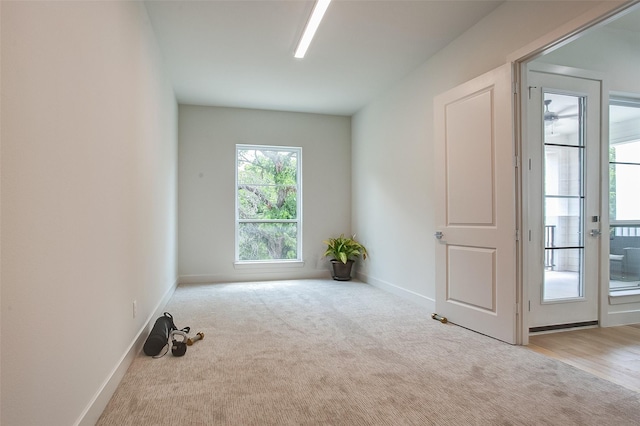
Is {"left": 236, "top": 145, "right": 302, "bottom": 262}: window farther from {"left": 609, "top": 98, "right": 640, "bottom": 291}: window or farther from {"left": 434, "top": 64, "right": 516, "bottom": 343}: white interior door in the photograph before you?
{"left": 609, "top": 98, "right": 640, "bottom": 291}: window

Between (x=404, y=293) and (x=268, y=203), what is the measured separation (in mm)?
2898

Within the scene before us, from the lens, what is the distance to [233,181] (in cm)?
627

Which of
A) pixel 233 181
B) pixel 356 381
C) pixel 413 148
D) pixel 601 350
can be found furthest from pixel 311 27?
pixel 601 350

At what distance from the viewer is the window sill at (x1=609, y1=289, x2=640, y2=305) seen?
361 centimetres

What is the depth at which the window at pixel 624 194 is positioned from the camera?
3.78m

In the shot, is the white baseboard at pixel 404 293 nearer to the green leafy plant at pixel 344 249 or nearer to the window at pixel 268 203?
the green leafy plant at pixel 344 249

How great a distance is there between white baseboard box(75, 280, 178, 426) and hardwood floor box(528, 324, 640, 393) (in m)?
2.97

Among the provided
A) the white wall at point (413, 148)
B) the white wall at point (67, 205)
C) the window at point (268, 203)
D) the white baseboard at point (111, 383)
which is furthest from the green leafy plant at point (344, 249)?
the white wall at point (67, 205)

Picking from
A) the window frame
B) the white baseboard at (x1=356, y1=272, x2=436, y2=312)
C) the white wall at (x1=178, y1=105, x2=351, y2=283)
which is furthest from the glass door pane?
the white wall at (x1=178, y1=105, x2=351, y2=283)

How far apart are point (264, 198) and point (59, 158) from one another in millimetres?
5030

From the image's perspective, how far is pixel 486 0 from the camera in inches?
124

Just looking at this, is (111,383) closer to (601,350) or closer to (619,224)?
(601,350)

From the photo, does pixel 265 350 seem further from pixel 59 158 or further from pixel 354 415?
pixel 59 158

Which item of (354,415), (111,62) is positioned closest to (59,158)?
(111,62)
